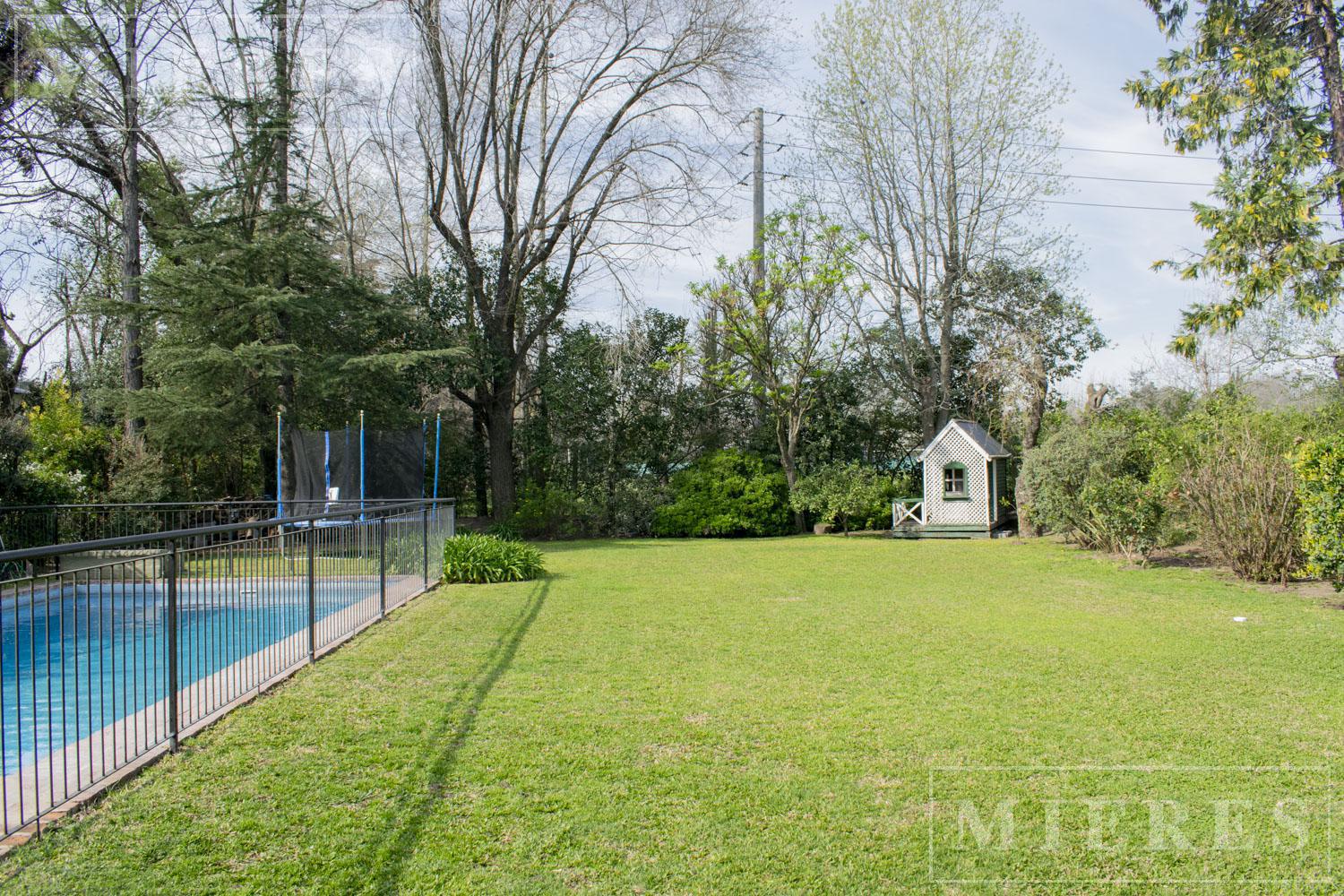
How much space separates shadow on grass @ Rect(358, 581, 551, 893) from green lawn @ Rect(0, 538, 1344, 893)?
2 centimetres

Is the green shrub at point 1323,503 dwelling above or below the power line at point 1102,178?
below

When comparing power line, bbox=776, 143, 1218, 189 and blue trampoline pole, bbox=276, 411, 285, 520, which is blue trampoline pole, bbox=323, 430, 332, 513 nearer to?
blue trampoline pole, bbox=276, 411, 285, 520

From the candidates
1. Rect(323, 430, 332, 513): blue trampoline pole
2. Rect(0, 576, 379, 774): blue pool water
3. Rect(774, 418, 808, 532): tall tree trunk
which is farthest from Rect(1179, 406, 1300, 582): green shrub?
Rect(323, 430, 332, 513): blue trampoline pole

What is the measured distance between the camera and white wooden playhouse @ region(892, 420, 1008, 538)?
19062mm

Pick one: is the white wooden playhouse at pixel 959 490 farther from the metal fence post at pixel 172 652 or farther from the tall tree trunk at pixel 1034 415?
the metal fence post at pixel 172 652

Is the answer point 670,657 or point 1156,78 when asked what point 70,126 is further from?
point 1156,78

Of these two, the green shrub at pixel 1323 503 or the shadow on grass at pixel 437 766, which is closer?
the shadow on grass at pixel 437 766

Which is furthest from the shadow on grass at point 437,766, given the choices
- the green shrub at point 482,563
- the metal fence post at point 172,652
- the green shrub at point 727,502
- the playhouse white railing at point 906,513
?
the playhouse white railing at point 906,513

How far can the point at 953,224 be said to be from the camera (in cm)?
2228

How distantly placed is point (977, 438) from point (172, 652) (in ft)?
59.7

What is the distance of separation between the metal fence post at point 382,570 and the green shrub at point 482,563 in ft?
8.00

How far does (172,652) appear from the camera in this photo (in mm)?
4496

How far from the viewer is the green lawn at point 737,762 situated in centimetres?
305

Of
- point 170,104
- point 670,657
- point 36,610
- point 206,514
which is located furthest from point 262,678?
point 170,104
